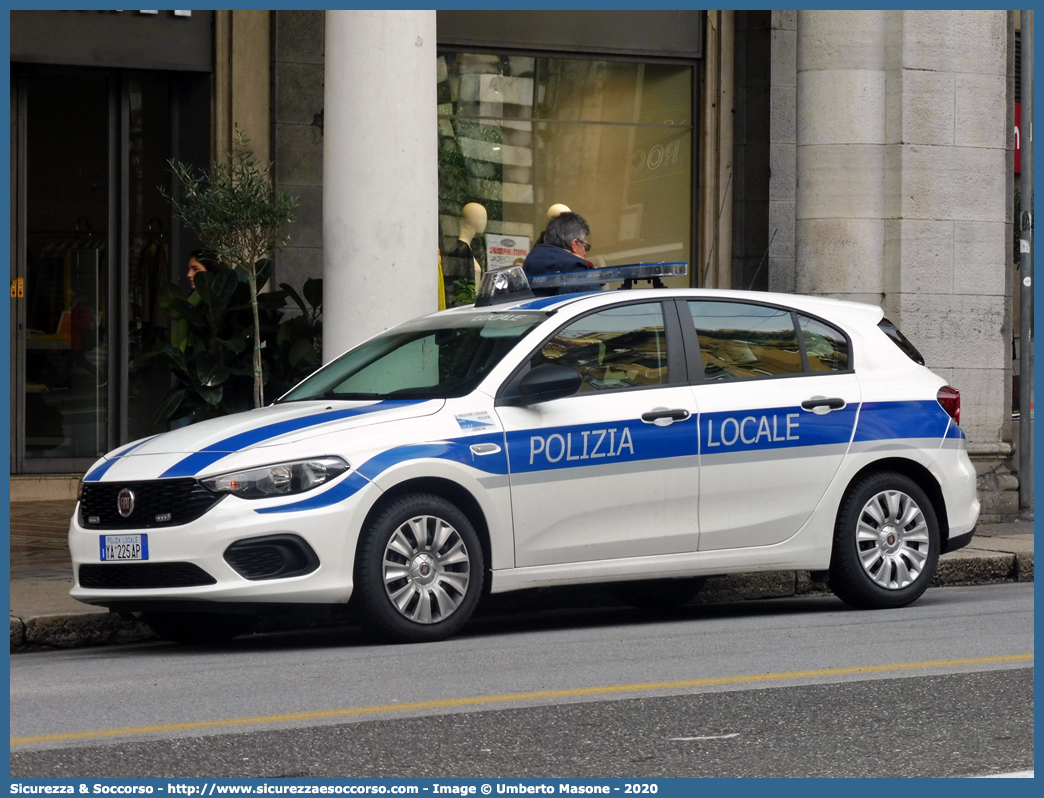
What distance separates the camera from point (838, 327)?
369 inches

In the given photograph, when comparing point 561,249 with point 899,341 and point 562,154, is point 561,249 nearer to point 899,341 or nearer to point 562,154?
point 899,341

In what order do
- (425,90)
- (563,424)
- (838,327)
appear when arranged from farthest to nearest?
(425,90) → (838,327) → (563,424)

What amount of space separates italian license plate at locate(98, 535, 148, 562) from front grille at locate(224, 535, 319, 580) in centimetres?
41

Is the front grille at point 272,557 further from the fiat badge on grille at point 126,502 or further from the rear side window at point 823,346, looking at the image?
the rear side window at point 823,346

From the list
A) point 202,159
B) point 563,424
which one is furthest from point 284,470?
→ point 202,159

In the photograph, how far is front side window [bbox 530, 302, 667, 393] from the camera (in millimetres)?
8509

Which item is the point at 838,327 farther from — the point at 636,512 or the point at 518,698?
the point at 518,698

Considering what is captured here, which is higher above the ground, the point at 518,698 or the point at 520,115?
the point at 520,115

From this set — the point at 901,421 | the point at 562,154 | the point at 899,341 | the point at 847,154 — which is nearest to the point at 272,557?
the point at 901,421

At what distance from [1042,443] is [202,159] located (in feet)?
25.6

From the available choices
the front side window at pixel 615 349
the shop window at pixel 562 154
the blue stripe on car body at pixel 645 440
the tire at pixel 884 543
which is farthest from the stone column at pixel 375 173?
the shop window at pixel 562 154

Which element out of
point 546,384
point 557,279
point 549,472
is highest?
point 557,279

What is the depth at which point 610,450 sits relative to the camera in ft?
27.5

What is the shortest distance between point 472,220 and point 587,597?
252 inches
